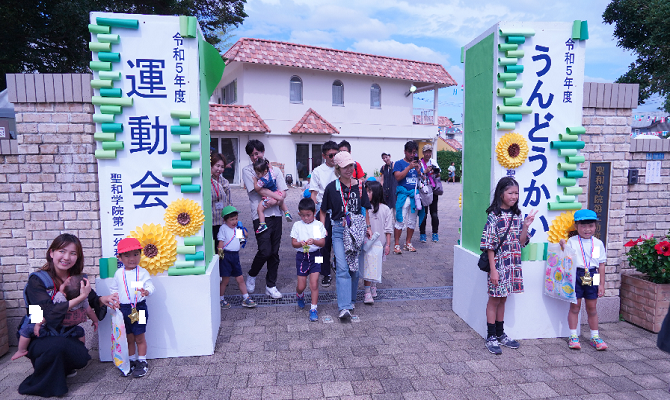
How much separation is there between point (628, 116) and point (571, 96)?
99 centimetres

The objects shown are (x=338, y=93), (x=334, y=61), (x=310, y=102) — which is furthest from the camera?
(x=338, y=93)

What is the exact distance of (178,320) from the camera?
387 cm

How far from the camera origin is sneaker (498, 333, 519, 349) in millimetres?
4031

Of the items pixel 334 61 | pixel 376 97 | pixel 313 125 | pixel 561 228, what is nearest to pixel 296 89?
pixel 313 125

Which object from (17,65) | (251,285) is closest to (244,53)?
(17,65)

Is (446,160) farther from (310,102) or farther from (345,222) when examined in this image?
(345,222)

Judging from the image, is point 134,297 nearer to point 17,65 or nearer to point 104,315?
point 104,315

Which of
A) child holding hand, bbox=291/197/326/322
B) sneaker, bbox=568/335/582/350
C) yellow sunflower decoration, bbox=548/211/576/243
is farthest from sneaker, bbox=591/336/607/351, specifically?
child holding hand, bbox=291/197/326/322

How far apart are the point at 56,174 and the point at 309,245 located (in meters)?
2.58

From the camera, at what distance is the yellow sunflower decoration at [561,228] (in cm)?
425

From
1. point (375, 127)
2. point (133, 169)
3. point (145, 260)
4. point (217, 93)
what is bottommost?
point (145, 260)

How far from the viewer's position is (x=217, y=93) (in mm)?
23922

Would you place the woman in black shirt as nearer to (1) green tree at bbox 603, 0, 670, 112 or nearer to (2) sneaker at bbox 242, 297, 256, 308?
(2) sneaker at bbox 242, 297, 256, 308

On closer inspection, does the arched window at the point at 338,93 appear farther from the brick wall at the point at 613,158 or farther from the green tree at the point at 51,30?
the brick wall at the point at 613,158
